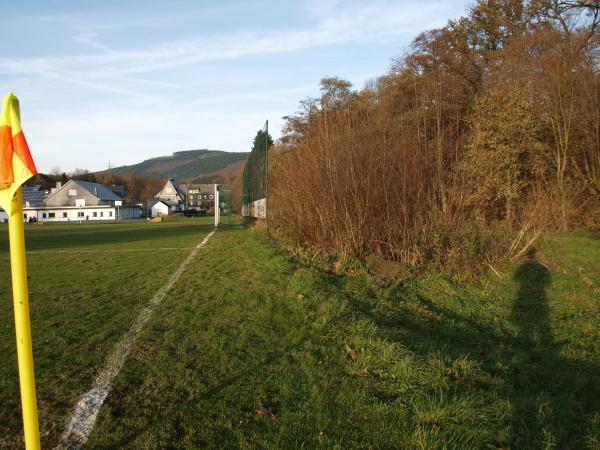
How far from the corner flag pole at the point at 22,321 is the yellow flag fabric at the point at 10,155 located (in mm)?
50

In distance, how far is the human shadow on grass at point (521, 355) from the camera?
9.93 feet

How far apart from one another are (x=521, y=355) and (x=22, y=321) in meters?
5.13

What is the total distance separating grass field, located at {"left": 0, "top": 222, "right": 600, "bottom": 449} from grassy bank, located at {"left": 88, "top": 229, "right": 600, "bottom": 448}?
0.05 ft

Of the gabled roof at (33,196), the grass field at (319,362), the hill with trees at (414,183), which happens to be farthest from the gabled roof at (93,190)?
the grass field at (319,362)

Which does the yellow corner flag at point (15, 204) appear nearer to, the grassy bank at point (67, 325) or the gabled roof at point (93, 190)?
the grassy bank at point (67, 325)

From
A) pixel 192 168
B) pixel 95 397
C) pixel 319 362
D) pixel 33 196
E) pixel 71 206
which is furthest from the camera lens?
pixel 192 168

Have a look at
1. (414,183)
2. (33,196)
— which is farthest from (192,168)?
(414,183)

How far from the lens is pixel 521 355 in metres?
5.15

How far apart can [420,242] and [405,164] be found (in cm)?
164

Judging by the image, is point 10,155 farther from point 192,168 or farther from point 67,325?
point 192,168

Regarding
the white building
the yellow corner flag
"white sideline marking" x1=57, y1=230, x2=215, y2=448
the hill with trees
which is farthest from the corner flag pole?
the white building

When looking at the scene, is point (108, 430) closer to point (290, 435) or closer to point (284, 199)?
point (290, 435)

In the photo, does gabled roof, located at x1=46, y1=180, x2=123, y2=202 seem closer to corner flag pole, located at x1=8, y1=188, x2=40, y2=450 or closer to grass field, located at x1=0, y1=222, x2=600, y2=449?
grass field, located at x1=0, y1=222, x2=600, y2=449

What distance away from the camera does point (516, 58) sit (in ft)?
67.2
